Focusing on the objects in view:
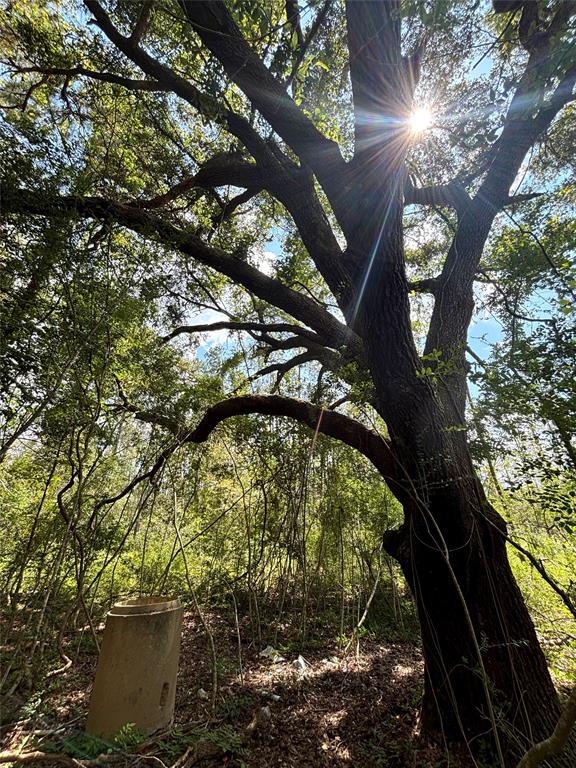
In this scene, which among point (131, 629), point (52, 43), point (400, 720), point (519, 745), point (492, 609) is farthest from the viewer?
point (52, 43)

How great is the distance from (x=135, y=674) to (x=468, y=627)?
177 cm

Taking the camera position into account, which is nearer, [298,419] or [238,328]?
[298,419]

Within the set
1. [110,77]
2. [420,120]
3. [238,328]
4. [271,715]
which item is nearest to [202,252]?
[238,328]

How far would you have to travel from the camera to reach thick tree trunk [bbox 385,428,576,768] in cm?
164

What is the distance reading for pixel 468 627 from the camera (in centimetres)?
167

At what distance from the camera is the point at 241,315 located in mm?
4793

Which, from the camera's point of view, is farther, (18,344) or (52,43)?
(52,43)

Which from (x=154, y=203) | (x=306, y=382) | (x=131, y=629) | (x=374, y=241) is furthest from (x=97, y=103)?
(x=131, y=629)

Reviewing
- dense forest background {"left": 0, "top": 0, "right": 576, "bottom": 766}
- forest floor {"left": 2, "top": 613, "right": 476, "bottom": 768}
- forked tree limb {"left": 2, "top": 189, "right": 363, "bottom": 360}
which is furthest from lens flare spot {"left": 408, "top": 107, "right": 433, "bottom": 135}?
forest floor {"left": 2, "top": 613, "right": 476, "bottom": 768}

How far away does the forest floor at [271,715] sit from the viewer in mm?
1747

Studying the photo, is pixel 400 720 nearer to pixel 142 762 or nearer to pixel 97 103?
pixel 142 762

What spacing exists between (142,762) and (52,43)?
471cm

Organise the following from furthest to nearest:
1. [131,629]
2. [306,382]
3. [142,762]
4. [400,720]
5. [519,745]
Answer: [306,382]
[400,720]
[131,629]
[142,762]
[519,745]

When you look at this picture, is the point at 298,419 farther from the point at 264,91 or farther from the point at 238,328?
the point at 264,91
